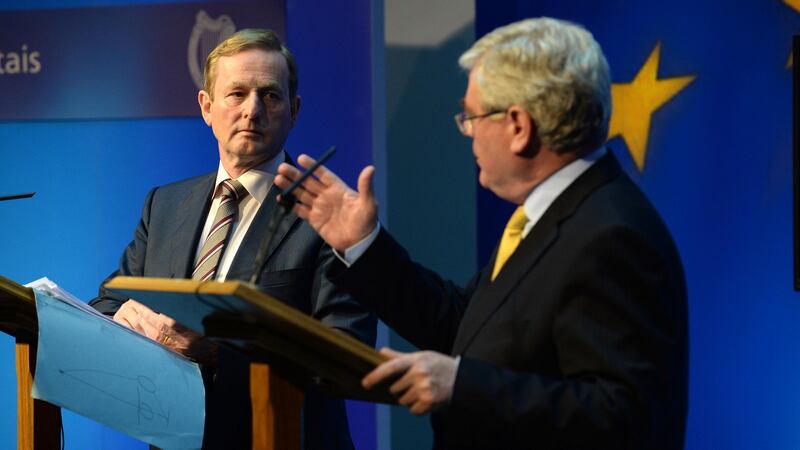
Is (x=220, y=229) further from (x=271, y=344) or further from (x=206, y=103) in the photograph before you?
(x=271, y=344)

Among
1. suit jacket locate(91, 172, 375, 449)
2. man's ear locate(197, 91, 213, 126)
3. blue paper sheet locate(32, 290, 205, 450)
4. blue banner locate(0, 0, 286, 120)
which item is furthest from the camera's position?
blue banner locate(0, 0, 286, 120)

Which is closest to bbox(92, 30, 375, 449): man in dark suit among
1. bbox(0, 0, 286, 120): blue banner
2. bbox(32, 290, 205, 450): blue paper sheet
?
bbox(32, 290, 205, 450): blue paper sheet

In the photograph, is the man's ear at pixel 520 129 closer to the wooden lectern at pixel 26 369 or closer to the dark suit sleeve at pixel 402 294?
the dark suit sleeve at pixel 402 294

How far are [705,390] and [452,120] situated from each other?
4.44 feet

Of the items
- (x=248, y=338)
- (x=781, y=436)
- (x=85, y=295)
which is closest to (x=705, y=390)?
(x=781, y=436)

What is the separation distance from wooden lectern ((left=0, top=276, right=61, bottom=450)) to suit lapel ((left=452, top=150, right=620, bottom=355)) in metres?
0.98

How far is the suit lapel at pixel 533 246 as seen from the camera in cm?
187

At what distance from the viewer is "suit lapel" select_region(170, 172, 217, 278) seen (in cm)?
287

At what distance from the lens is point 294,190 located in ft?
7.33

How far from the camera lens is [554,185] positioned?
1.91m

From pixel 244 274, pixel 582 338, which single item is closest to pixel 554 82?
pixel 582 338

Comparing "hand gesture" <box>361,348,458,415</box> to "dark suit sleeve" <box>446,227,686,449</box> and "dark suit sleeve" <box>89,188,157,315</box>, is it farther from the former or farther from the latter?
"dark suit sleeve" <box>89,188,157,315</box>

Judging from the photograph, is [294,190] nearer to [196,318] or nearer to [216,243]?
[196,318]

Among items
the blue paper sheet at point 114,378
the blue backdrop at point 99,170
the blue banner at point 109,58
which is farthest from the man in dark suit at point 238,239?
the blue banner at point 109,58
